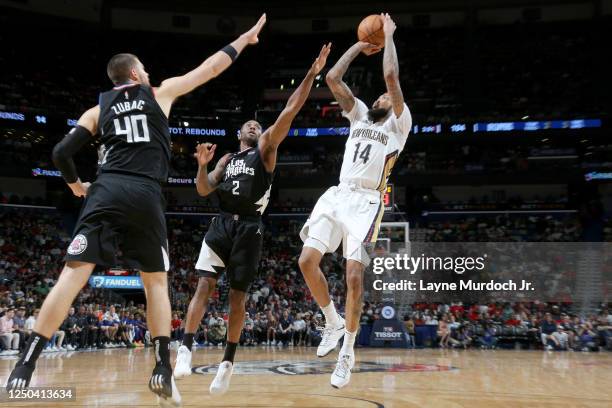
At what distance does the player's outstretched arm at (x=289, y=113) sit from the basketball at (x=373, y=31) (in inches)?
22.1

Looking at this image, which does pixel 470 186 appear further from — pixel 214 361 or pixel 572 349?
pixel 214 361

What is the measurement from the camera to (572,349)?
18.6 m

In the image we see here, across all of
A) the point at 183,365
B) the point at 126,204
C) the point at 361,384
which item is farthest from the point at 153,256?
the point at 361,384

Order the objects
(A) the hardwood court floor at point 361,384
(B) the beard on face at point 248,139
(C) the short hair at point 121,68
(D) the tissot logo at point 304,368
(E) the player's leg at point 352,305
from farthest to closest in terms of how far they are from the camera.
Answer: (D) the tissot logo at point 304,368 → (B) the beard on face at point 248,139 → (A) the hardwood court floor at point 361,384 → (E) the player's leg at point 352,305 → (C) the short hair at point 121,68

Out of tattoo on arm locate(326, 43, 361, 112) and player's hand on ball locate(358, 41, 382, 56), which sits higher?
player's hand on ball locate(358, 41, 382, 56)

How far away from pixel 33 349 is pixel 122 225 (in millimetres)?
906

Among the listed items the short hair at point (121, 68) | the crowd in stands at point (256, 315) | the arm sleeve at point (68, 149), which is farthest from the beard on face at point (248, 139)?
the crowd in stands at point (256, 315)

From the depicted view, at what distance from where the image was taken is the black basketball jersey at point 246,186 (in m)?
6.09

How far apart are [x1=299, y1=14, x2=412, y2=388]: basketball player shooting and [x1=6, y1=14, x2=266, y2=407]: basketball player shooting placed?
1.94 m

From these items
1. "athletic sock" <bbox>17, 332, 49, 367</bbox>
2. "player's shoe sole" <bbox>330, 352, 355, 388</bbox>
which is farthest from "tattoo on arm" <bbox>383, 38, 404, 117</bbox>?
"athletic sock" <bbox>17, 332, 49, 367</bbox>

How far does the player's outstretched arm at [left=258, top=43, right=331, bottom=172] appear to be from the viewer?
5.79 metres

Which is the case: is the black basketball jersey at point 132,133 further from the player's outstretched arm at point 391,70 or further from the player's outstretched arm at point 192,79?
the player's outstretched arm at point 391,70

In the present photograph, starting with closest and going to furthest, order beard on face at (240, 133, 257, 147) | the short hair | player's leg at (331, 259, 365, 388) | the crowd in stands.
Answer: the short hair → player's leg at (331, 259, 365, 388) → beard on face at (240, 133, 257, 147) → the crowd in stands

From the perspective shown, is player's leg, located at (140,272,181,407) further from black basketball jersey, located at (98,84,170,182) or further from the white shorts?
the white shorts
